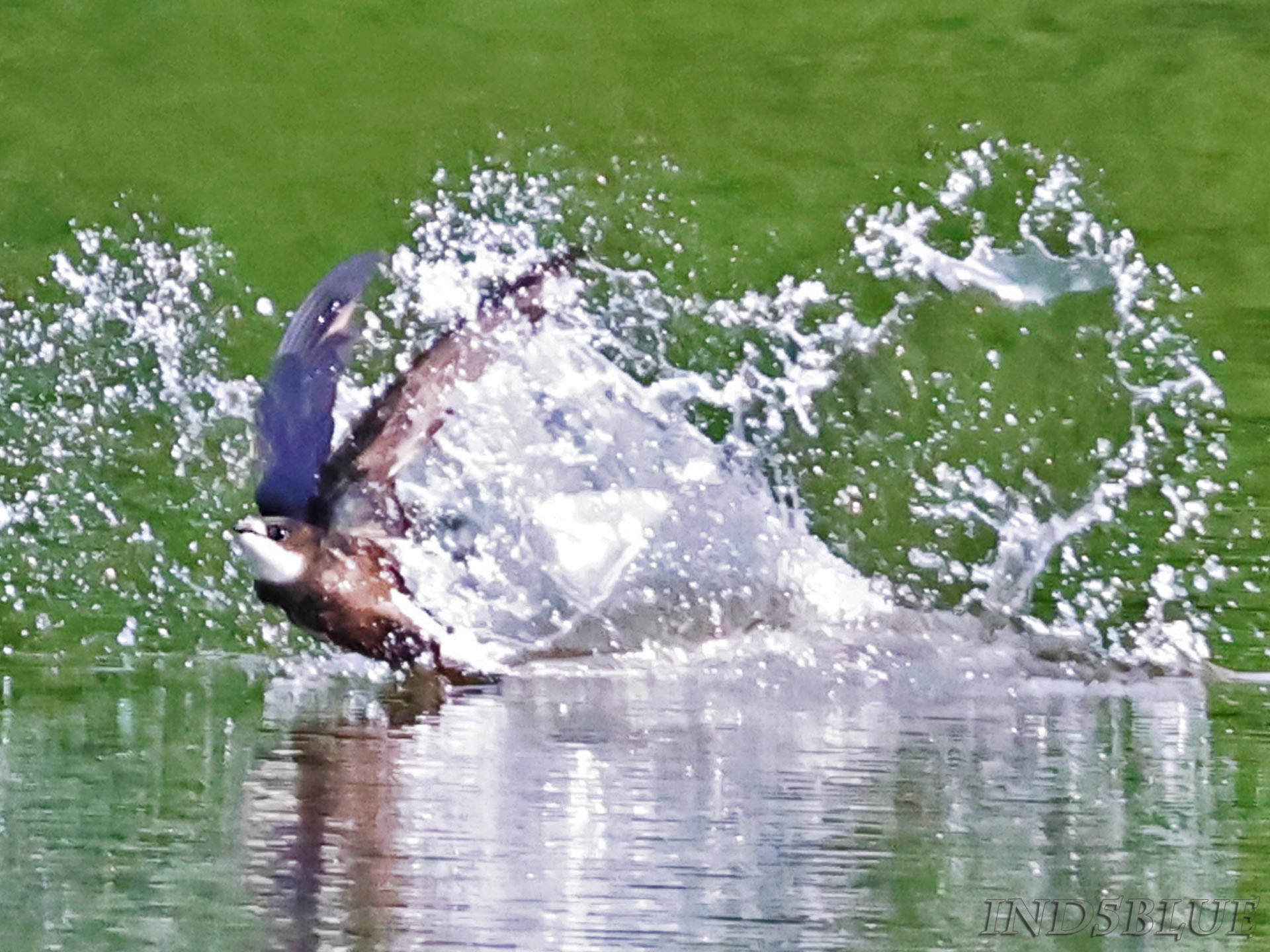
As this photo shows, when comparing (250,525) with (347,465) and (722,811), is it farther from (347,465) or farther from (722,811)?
(722,811)

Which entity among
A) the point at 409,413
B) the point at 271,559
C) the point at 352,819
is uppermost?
the point at 409,413

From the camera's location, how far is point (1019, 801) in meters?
0.84

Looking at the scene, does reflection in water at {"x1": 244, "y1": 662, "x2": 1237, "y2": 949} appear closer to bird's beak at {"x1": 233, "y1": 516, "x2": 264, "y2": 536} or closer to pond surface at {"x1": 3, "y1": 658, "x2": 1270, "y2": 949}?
pond surface at {"x1": 3, "y1": 658, "x2": 1270, "y2": 949}

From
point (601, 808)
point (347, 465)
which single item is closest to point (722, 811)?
point (601, 808)

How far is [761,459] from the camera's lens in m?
1.00

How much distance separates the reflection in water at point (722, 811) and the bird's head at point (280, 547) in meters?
0.12

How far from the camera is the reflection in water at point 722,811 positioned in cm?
74

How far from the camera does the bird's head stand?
0.99m

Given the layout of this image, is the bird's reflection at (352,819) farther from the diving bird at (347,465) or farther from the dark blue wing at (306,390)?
the dark blue wing at (306,390)

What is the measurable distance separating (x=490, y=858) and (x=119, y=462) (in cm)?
45

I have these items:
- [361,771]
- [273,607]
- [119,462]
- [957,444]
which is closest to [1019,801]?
[957,444]

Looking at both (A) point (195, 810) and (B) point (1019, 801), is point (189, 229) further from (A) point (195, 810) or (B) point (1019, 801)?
(B) point (1019, 801)

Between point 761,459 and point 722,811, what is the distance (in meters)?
0.28

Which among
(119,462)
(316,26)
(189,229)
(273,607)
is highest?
(316,26)
